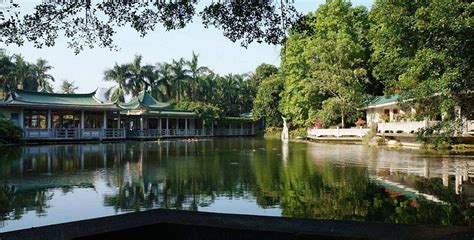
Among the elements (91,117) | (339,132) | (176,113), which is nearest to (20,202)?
(339,132)

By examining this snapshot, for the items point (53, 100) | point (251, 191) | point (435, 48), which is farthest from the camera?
point (53, 100)

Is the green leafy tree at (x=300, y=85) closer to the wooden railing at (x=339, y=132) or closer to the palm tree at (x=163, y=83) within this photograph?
the wooden railing at (x=339, y=132)

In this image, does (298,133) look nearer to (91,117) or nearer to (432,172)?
(91,117)

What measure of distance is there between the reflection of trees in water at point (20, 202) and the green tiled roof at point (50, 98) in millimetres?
24692

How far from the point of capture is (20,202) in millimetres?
9000

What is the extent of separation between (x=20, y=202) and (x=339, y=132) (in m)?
28.9

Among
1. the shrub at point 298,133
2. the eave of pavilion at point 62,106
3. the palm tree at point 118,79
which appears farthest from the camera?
the palm tree at point 118,79

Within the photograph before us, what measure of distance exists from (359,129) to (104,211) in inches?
1084

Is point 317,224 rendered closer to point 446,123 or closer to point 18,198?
point 18,198

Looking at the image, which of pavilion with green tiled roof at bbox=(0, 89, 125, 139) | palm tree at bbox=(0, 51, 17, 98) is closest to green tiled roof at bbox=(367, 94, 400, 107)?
pavilion with green tiled roof at bbox=(0, 89, 125, 139)

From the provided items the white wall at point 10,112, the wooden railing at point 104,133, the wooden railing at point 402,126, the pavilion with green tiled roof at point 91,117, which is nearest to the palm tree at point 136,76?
the pavilion with green tiled roof at point 91,117

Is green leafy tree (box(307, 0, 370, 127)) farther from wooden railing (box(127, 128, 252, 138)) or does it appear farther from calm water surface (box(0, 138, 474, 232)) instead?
calm water surface (box(0, 138, 474, 232))

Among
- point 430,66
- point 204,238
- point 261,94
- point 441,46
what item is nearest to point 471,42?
point 441,46

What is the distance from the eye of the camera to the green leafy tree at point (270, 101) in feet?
174
